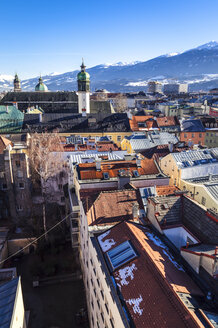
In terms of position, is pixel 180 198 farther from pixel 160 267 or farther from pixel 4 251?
pixel 4 251

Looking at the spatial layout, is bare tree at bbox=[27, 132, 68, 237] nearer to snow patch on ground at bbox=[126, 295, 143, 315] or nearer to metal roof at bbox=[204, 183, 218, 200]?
metal roof at bbox=[204, 183, 218, 200]

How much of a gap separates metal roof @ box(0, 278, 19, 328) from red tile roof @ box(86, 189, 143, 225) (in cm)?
847

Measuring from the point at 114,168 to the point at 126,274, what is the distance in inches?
743

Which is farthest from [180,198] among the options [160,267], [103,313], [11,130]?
[11,130]

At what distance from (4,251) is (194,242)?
1129 inches

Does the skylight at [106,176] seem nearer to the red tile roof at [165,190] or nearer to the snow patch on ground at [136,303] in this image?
the red tile roof at [165,190]

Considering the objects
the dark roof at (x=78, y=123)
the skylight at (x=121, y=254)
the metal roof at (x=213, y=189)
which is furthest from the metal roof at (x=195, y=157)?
the dark roof at (x=78, y=123)

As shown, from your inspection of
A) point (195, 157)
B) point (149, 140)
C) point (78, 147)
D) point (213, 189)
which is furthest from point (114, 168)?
point (149, 140)

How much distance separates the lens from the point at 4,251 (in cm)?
3747

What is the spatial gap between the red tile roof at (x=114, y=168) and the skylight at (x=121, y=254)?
1444cm

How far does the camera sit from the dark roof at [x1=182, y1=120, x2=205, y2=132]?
249 ft

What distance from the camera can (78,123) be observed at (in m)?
75.1

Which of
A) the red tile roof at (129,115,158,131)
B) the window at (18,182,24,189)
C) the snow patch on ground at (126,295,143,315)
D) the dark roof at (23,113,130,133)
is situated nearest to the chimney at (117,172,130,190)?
the snow patch on ground at (126,295,143,315)

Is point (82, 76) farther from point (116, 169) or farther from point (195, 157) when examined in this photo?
point (116, 169)
